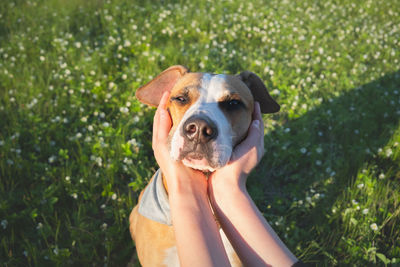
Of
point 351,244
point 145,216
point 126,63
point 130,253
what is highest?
point 126,63

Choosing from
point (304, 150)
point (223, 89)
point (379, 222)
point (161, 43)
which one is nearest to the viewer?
point (223, 89)

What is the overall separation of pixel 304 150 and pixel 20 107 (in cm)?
388

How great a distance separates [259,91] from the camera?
287cm

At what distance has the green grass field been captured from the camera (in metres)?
2.83

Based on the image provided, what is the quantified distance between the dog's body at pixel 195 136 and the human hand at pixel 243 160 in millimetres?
81

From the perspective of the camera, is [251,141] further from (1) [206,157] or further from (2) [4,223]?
(2) [4,223]

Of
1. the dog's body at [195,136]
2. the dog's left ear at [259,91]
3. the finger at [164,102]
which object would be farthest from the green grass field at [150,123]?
the finger at [164,102]

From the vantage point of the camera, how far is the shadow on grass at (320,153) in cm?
322

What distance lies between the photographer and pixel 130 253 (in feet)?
9.08

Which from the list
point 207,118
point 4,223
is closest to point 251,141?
point 207,118

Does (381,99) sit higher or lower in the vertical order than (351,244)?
higher

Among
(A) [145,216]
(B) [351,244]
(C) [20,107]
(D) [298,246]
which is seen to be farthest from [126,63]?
(B) [351,244]

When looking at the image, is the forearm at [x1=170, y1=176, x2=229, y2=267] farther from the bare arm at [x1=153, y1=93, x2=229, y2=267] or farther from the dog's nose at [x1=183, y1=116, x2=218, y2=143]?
the dog's nose at [x1=183, y1=116, x2=218, y2=143]

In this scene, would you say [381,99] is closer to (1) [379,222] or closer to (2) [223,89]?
(1) [379,222]
